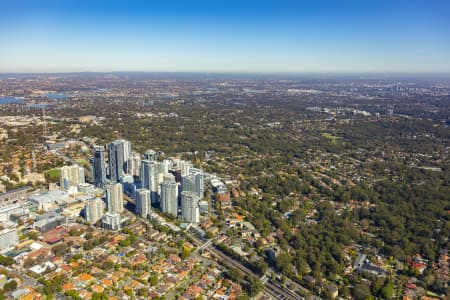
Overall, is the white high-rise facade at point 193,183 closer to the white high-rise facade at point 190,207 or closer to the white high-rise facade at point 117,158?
the white high-rise facade at point 190,207

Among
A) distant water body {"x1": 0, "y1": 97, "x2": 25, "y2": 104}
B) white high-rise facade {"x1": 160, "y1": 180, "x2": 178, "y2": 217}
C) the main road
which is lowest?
the main road

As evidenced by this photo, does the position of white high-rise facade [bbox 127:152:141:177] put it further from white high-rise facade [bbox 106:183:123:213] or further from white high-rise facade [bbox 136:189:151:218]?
white high-rise facade [bbox 136:189:151:218]

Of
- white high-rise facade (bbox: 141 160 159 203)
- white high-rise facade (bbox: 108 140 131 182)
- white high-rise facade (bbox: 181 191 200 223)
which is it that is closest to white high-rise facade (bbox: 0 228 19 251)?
white high-rise facade (bbox: 141 160 159 203)

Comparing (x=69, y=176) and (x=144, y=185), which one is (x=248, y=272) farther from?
(x=69, y=176)

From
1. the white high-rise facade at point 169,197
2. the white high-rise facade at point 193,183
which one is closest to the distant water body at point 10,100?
the white high-rise facade at point 193,183

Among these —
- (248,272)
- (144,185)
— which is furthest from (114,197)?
(248,272)

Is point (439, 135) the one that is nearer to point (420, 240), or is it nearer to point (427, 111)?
point (427, 111)

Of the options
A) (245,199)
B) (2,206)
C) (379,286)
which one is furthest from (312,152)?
(2,206)

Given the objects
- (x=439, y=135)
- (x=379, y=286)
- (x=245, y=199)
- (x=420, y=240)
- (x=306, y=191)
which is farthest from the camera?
(x=439, y=135)
